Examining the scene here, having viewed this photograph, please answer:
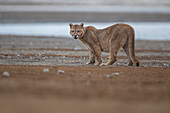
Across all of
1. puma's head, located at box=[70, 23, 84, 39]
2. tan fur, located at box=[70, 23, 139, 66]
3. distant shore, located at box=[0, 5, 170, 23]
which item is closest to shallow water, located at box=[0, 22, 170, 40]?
distant shore, located at box=[0, 5, 170, 23]

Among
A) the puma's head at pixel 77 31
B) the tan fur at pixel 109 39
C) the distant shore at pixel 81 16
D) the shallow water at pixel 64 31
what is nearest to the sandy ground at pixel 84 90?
the tan fur at pixel 109 39

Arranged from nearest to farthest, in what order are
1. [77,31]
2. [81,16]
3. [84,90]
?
[84,90] < [77,31] < [81,16]

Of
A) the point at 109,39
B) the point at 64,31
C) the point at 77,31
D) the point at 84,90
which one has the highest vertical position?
the point at 77,31

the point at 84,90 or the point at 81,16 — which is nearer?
the point at 84,90

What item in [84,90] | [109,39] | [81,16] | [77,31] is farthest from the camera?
[81,16]

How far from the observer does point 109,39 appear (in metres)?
12.2

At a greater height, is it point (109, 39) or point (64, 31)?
point (109, 39)

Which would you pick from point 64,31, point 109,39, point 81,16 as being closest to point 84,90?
point 109,39

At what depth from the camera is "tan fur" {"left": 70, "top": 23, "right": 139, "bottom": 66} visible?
11.9 meters

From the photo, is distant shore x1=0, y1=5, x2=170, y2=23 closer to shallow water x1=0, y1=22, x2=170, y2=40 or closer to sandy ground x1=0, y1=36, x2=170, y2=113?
shallow water x1=0, y1=22, x2=170, y2=40

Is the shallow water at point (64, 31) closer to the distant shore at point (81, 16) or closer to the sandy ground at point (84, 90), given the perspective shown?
the distant shore at point (81, 16)

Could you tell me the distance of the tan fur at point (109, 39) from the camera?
11906 mm

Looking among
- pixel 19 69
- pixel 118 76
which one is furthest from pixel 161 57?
pixel 19 69

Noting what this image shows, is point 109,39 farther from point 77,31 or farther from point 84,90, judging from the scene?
point 84,90
